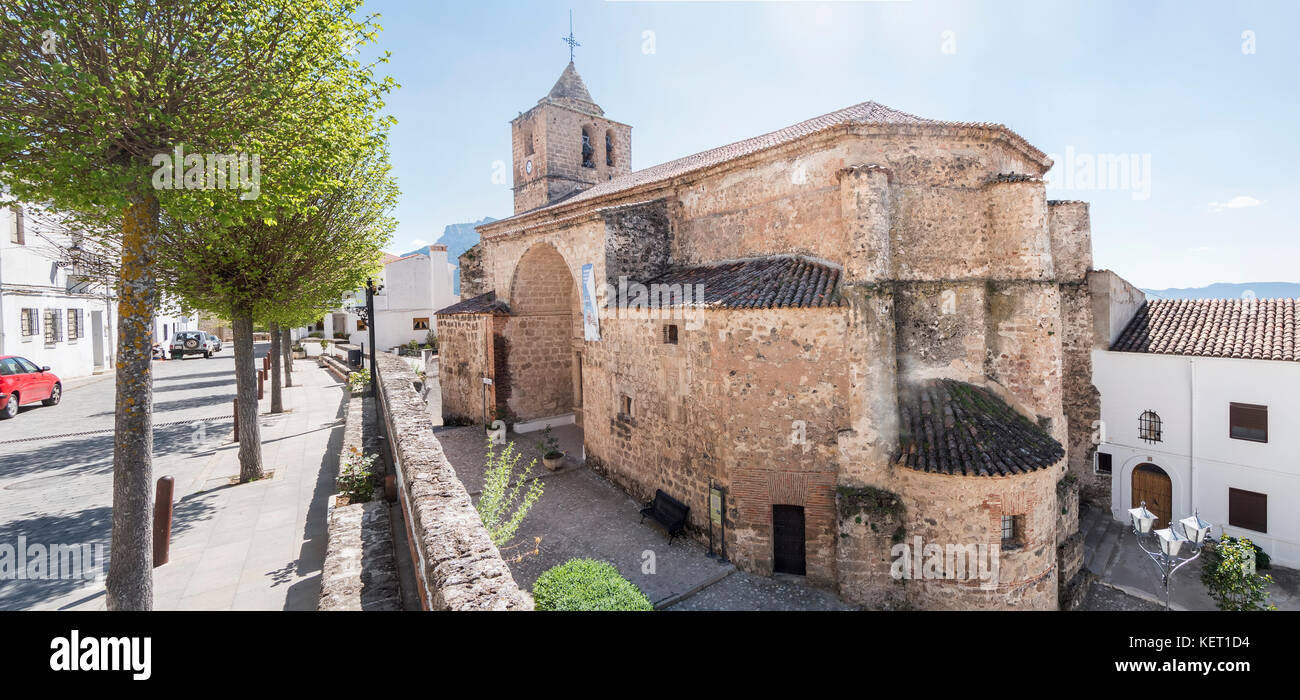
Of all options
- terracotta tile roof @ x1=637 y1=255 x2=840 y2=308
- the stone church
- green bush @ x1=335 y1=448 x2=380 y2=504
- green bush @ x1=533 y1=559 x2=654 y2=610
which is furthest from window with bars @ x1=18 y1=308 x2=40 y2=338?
green bush @ x1=533 y1=559 x2=654 y2=610

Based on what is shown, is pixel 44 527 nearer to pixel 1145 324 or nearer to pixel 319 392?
pixel 319 392

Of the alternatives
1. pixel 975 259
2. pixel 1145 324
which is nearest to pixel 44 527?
pixel 975 259

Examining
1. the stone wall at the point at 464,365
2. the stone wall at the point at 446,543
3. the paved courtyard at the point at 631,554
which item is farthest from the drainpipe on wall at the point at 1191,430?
the stone wall at the point at 464,365

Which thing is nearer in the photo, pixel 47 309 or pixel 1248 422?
pixel 1248 422

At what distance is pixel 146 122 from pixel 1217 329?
2127 cm

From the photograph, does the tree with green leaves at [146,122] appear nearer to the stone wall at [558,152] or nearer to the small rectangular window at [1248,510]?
the stone wall at [558,152]

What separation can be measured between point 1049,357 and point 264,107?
38.8 feet

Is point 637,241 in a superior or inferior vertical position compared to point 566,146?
inferior

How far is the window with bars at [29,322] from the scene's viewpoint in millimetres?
19578

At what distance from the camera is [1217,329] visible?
1387 cm

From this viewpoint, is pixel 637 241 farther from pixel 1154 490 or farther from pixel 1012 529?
pixel 1154 490

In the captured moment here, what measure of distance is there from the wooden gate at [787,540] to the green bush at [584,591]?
388 centimetres

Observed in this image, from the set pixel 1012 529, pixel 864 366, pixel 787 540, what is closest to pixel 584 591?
pixel 787 540
